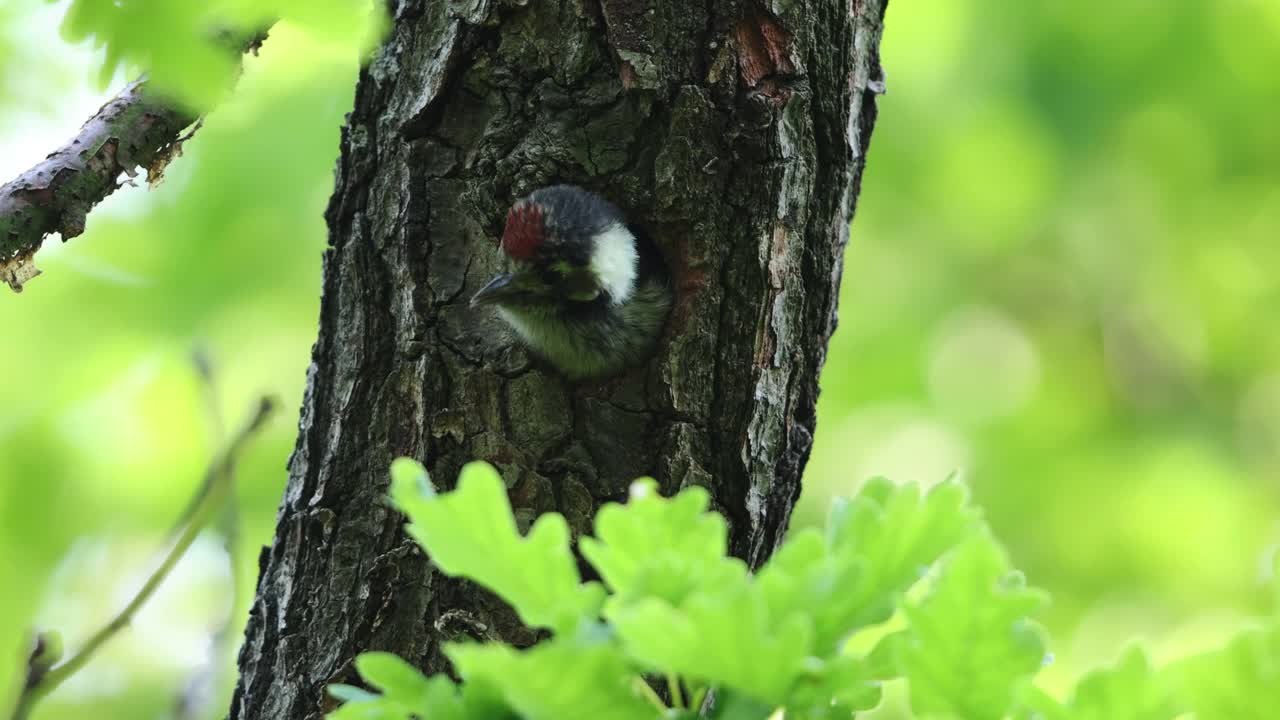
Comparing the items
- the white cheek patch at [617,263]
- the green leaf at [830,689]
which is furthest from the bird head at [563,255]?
the green leaf at [830,689]

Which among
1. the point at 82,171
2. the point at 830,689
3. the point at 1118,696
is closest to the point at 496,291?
the point at 82,171

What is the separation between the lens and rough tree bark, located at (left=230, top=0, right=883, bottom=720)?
2.63m

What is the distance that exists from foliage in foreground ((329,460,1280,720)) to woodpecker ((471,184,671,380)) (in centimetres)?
161

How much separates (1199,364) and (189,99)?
7.24 meters

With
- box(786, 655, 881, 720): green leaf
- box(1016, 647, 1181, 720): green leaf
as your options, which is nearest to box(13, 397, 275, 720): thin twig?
box(786, 655, 881, 720): green leaf

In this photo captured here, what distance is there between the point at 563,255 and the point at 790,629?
2.11 metres

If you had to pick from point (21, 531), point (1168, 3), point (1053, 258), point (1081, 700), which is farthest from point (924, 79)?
point (1081, 700)

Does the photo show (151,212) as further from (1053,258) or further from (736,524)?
(1053,258)

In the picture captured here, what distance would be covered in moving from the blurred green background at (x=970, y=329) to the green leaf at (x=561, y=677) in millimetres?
3474

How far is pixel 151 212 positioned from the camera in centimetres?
484

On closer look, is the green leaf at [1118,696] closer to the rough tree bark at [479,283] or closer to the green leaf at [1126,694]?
the green leaf at [1126,694]

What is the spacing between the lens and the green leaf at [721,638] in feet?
3.70

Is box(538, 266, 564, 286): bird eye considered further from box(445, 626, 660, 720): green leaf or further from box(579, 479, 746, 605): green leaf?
box(445, 626, 660, 720): green leaf

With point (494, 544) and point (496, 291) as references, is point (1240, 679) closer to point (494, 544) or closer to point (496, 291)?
point (494, 544)
